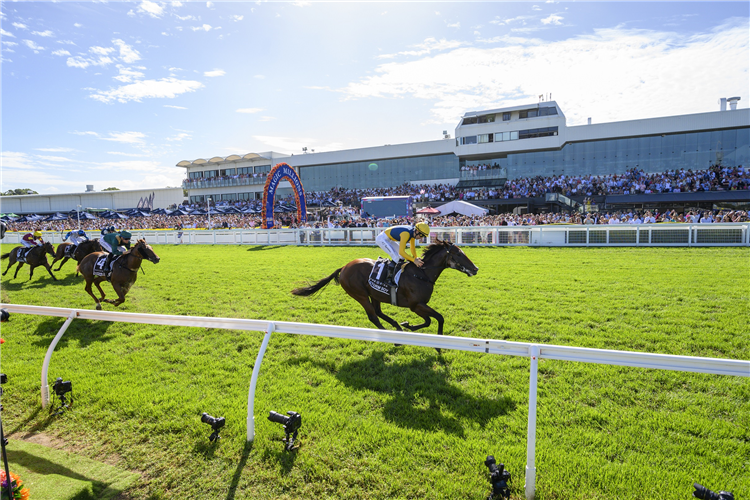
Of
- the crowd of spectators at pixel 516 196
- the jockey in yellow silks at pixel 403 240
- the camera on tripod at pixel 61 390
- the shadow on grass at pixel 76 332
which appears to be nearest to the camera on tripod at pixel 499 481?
the jockey in yellow silks at pixel 403 240

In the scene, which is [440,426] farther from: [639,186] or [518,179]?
[518,179]

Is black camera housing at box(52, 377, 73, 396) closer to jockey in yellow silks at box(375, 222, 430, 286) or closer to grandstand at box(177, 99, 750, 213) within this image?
jockey in yellow silks at box(375, 222, 430, 286)

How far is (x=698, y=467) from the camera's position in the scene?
2.66 m

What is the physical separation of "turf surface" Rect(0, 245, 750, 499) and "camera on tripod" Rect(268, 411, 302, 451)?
0.28 feet

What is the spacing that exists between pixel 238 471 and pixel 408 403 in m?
1.59

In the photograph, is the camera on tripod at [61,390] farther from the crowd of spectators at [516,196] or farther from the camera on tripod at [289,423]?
the crowd of spectators at [516,196]

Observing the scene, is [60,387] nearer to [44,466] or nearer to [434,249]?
Result: [44,466]

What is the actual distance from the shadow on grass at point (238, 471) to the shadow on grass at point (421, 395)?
1182 millimetres

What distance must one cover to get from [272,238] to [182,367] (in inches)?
702

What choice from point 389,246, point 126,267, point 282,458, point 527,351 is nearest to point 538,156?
point 389,246

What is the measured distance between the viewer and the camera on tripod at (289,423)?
296cm

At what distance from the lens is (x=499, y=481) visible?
7.87ft

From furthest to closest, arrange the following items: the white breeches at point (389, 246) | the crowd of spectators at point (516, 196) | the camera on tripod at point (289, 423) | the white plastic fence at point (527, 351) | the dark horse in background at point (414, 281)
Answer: the crowd of spectators at point (516, 196) < the white breeches at point (389, 246) < the dark horse in background at point (414, 281) < the camera on tripod at point (289, 423) < the white plastic fence at point (527, 351)

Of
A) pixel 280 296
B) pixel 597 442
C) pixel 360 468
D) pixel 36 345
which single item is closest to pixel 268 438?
pixel 360 468
